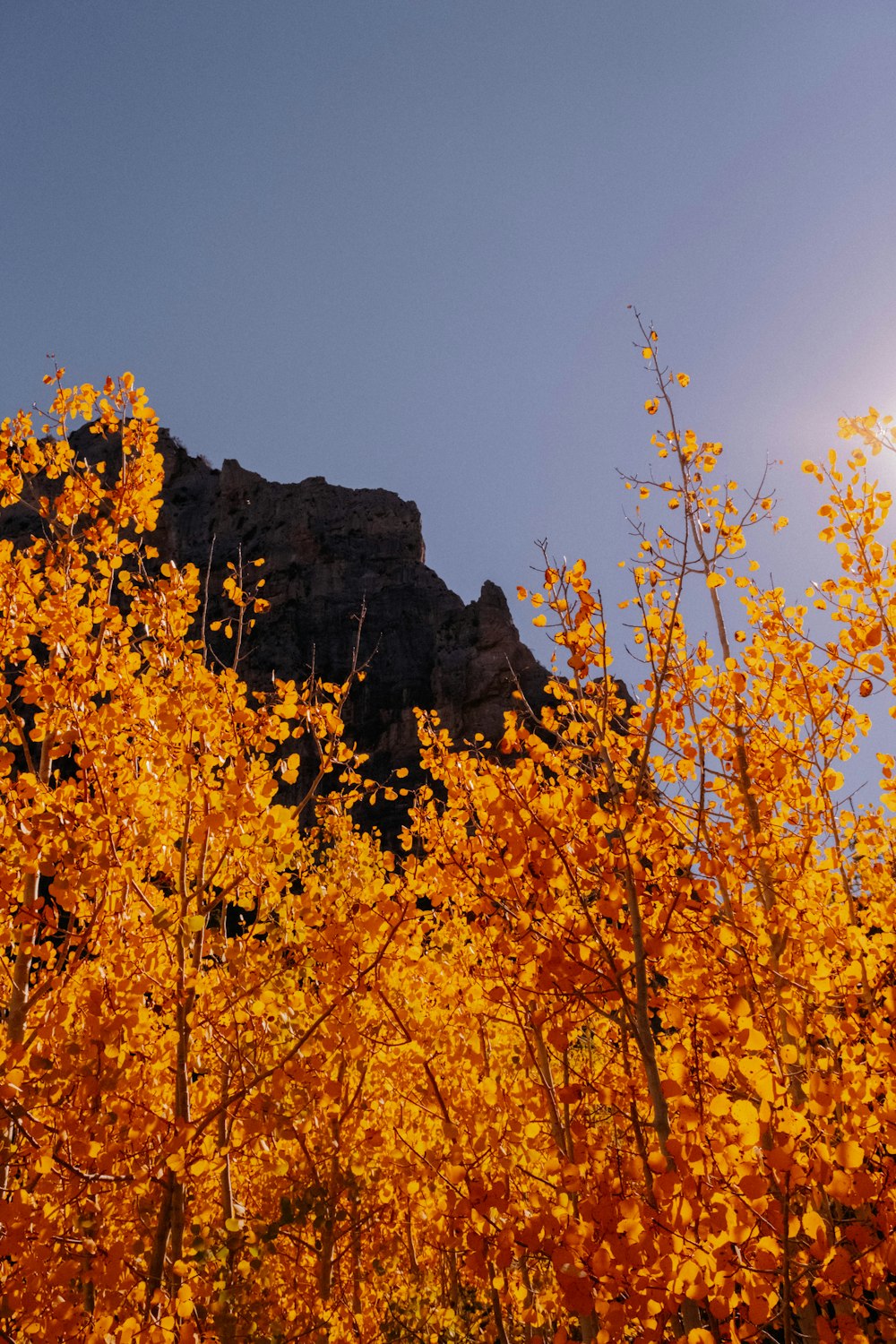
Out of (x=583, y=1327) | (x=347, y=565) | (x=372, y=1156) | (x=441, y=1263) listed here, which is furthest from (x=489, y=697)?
(x=583, y=1327)

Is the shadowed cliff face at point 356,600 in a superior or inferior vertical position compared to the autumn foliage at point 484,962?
superior

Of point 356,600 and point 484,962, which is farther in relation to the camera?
point 356,600

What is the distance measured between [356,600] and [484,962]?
39437 mm

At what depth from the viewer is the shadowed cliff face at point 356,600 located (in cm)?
3772

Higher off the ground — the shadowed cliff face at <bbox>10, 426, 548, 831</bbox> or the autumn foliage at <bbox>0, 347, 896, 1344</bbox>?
the shadowed cliff face at <bbox>10, 426, 548, 831</bbox>

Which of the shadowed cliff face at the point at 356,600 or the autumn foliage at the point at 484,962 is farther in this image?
the shadowed cliff face at the point at 356,600

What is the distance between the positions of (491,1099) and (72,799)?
1885 mm

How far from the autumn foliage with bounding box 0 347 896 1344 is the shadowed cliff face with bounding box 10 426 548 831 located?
29008 mm

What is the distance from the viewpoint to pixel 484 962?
367 cm

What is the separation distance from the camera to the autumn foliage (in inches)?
75.5

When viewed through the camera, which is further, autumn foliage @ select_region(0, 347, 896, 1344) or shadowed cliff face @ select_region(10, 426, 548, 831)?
shadowed cliff face @ select_region(10, 426, 548, 831)

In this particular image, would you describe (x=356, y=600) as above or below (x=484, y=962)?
above

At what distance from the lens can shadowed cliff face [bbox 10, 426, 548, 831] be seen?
37.7m

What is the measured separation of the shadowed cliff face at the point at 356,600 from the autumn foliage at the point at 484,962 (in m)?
29.0
